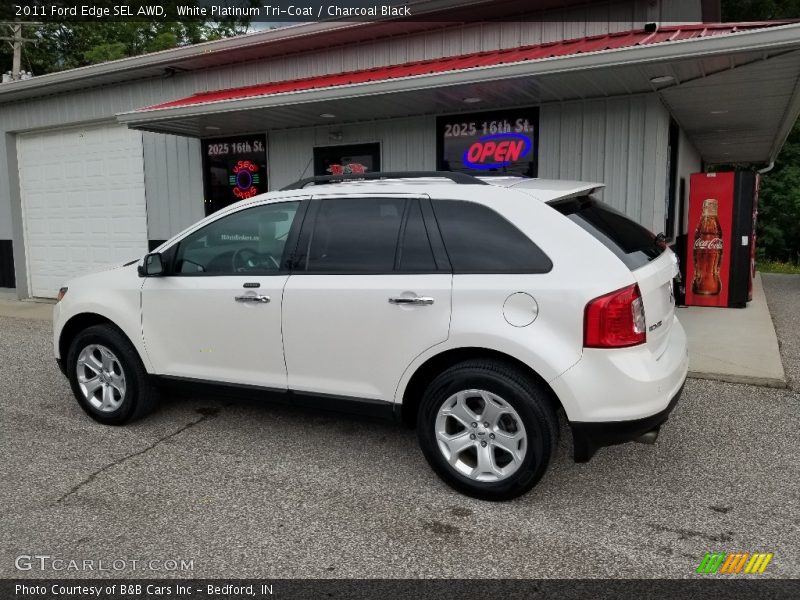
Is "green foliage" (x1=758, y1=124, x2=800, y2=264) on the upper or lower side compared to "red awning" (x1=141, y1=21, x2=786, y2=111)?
lower

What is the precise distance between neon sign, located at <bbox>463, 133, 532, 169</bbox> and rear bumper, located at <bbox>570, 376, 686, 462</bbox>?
5288mm

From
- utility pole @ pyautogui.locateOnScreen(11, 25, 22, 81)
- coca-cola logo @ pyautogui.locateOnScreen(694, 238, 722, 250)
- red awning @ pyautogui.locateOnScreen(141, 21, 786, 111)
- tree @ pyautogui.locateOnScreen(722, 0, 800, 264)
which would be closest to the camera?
red awning @ pyautogui.locateOnScreen(141, 21, 786, 111)

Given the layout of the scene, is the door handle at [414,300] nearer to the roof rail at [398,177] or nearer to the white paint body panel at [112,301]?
the roof rail at [398,177]

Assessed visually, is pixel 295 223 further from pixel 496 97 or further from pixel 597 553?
pixel 496 97

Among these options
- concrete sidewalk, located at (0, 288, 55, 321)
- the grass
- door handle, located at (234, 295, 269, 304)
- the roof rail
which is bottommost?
the grass

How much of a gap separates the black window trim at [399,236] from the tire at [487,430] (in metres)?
0.61

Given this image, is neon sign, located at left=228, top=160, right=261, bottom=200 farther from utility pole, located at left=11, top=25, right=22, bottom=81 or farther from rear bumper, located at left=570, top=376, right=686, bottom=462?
utility pole, located at left=11, top=25, right=22, bottom=81

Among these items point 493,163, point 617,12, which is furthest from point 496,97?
point 617,12

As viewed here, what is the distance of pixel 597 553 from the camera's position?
10.2 feet

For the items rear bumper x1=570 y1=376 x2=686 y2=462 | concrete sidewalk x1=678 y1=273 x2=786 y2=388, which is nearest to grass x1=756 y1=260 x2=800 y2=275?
concrete sidewalk x1=678 y1=273 x2=786 y2=388

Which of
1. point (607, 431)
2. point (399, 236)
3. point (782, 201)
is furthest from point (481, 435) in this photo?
point (782, 201)

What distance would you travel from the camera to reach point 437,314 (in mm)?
3619

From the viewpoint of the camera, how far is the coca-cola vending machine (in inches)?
358

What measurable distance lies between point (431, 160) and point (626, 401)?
5.89 m
